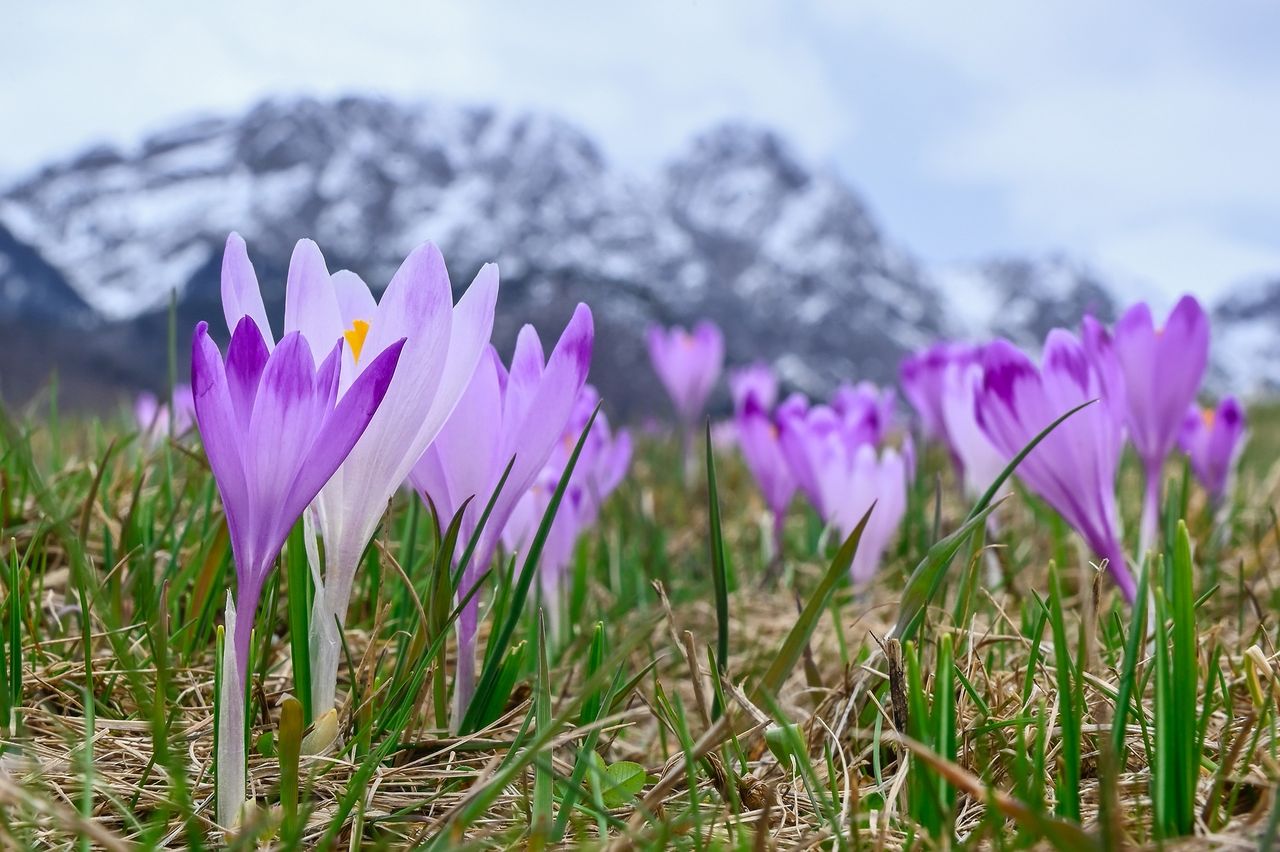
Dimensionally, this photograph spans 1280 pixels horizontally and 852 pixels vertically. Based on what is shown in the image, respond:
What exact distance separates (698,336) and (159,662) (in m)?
3.86

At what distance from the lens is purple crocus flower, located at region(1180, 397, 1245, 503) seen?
8.96 feet

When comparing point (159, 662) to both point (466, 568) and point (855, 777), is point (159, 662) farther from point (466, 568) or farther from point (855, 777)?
point (855, 777)

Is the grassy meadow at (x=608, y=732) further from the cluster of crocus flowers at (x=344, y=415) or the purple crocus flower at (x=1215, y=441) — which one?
the purple crocus flower at (x=1215, y=441)

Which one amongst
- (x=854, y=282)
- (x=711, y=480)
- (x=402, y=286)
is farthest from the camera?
(x=854, y=282)

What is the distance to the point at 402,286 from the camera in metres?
0.91

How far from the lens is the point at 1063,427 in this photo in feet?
4.39

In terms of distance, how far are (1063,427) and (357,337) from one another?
929 millimetres

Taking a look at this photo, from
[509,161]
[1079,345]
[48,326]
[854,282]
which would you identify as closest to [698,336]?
[1079,345]

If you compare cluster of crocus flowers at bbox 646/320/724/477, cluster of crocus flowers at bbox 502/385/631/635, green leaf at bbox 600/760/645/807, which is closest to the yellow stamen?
green leaf at bbox 600/760/645/807

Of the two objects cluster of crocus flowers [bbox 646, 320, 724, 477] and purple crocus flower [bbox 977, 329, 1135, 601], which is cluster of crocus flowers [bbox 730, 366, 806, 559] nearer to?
purple crocus flower [bbox 977, 329, 1135, 601]

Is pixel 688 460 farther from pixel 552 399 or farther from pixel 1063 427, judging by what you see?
pixel 552 399

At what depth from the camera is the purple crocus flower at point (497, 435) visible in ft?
3.32

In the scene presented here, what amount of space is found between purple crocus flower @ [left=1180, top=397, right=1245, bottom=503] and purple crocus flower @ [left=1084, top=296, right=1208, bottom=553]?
1.29m

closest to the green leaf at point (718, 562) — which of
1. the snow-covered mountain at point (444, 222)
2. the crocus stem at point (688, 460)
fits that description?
the crocus stem at point (688, 460)
